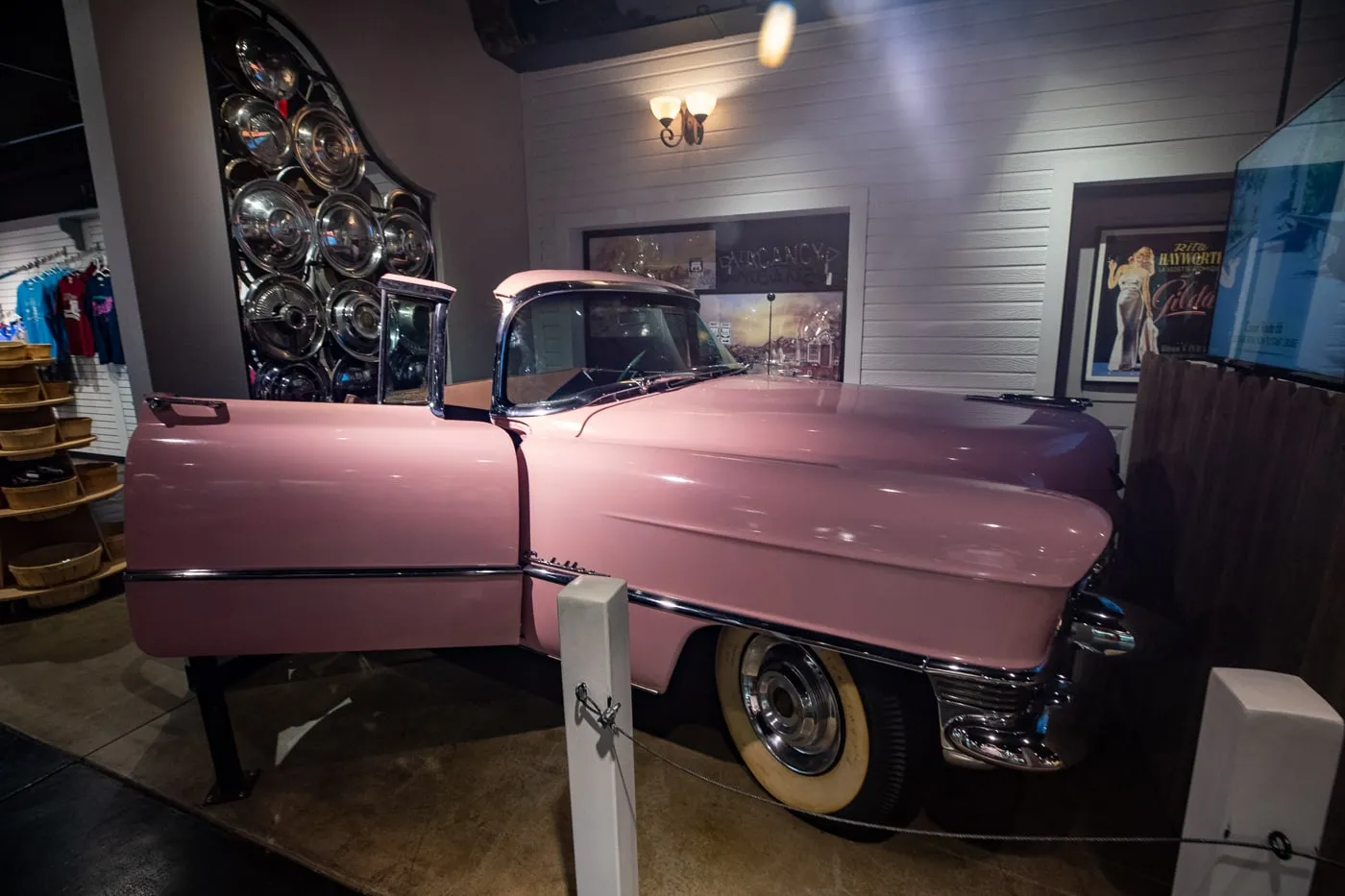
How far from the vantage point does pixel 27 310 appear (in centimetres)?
714

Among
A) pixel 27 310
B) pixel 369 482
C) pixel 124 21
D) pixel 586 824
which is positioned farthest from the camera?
pixel 27 310

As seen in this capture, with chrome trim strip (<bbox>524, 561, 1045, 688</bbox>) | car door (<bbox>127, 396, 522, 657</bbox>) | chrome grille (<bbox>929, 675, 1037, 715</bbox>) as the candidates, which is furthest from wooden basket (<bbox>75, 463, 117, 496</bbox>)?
chrome grille (<bbox>929, 675, 1037, 715</bbox>)

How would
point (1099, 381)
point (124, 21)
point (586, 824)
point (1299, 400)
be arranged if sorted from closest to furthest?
point (586, 824), point (1299, 400), point (124, 21), point (1099, 381)

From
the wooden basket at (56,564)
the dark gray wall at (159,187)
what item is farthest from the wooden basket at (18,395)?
the dark gray wall at (159,187)

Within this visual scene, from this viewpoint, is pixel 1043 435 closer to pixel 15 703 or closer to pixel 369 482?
pixel 369 482

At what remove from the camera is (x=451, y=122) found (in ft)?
16.7

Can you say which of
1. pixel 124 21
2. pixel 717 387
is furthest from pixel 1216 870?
pixel 124 21

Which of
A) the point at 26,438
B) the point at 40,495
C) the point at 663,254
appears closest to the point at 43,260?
the point at 26,438

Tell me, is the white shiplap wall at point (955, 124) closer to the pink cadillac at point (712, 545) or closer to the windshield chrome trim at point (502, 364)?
the pink cadillac at point (712, 545)

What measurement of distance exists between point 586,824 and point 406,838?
0.90 meters

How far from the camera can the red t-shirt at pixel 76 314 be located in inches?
262

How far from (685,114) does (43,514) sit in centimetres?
519

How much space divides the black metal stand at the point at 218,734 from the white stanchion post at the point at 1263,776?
8.78 ft

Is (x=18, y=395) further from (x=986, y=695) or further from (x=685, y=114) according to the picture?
(x=986, y=695)
